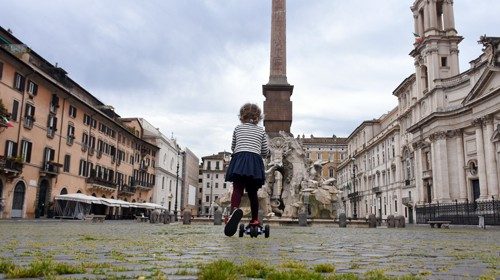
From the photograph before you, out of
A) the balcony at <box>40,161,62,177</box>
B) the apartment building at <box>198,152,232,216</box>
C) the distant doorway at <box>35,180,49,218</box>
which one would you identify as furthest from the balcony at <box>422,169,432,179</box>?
the apartment building at <box>198,152,232,216</box>

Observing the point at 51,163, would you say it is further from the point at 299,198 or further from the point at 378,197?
the point at 378,197

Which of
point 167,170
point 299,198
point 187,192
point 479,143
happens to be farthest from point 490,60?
point 187,192

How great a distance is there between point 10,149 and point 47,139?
18.4ft

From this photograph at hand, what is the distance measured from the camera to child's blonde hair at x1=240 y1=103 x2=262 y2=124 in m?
8.27

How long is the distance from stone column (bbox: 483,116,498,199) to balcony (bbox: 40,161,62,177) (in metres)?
39.7

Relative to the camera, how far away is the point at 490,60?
40.6 metres

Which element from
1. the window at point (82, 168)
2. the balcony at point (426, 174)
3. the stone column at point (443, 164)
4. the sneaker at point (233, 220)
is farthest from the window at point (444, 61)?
the sneaker at point (233, 220)

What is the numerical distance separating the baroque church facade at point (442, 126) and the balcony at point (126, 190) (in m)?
29.7

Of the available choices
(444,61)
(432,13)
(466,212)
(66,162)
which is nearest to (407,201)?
(444,61)

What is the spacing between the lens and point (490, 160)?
41.2 m

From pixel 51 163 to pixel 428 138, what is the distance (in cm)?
4090

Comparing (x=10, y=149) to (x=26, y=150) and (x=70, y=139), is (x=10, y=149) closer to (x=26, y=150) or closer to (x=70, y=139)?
(x=26, y=150)

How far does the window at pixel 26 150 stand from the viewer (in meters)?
A: 33.8

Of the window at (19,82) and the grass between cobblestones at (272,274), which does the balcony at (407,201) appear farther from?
the grass between cobblestones at (272,274)
